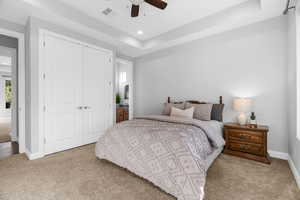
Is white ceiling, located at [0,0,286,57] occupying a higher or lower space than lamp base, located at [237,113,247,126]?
higher

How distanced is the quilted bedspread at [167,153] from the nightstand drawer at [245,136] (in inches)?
28.1

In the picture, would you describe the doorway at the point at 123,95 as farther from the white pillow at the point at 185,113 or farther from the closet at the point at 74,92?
the white pillow at the point at 185,113

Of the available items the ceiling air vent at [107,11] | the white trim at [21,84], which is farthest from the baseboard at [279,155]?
the white trim at [21,84]

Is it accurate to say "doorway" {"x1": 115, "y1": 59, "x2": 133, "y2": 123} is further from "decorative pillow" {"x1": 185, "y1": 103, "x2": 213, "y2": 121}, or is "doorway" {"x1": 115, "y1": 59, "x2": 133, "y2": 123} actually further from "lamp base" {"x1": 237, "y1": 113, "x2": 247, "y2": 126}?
"lamp base" {"x1": 237, "y1": 113, "x2": 247, "y2": 126}

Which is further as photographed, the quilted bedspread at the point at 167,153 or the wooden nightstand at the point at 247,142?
the wooden nightstand at the point at 247,142

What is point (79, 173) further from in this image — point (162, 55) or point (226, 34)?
point (226, 34)

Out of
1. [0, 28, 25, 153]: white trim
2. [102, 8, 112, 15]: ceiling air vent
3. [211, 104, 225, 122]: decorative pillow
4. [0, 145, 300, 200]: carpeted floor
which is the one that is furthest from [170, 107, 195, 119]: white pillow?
[0, 28, 25, 153]: white trim

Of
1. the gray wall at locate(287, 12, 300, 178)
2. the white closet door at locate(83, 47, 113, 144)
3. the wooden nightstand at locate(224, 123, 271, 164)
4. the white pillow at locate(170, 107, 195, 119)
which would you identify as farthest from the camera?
the white closet door at locate(83, 47, 113, 144)

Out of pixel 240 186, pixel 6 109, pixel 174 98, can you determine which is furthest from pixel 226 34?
pixel 6 109

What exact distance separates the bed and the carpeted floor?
0.61ft

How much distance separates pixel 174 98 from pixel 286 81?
2298 mm

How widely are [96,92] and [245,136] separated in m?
3.33

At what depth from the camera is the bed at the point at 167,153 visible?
1428 mm

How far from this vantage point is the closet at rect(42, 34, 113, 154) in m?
2.70
